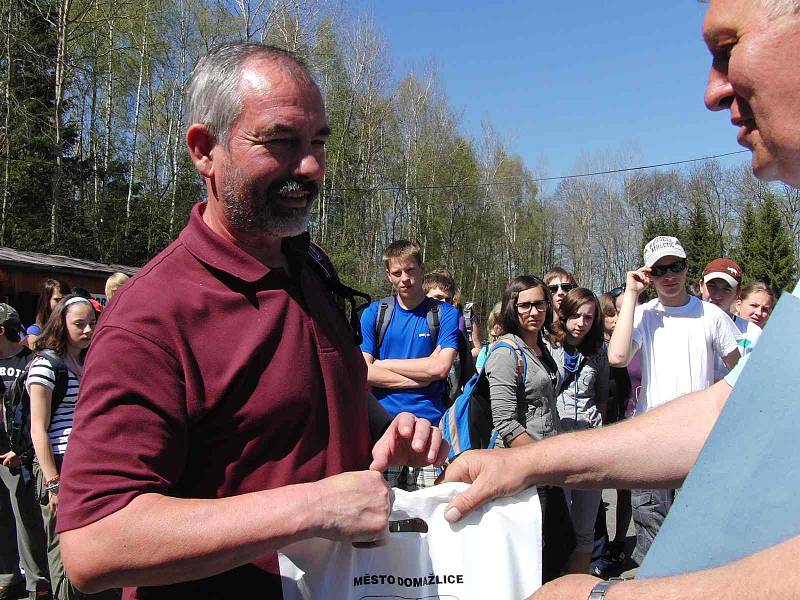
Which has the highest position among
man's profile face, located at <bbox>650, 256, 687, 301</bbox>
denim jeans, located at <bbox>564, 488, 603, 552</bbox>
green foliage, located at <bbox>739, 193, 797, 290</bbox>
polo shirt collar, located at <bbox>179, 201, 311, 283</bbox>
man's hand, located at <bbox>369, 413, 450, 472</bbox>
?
green foliage, located at <bbox>739, 193, 797, 290</bbox>

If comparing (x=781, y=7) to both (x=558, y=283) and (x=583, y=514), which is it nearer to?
(x=583, y=514)

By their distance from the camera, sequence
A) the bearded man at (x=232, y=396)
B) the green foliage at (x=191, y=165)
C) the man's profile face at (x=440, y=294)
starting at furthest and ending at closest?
the green foliage at (x=191, y=165)
the man's profile face at (x=440, y=294)
the bearded man at (x=232, y=396)

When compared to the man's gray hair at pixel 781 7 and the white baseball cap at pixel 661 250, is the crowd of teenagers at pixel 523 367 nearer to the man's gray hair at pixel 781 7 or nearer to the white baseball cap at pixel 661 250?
the white baseball cap at pixel 661 250

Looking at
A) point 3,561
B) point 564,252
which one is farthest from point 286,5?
point 564,252

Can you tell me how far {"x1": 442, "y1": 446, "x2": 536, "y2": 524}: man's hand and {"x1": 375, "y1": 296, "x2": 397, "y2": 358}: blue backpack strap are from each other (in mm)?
3320

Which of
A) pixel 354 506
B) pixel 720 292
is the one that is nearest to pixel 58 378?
pixel 354 506

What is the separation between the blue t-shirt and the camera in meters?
4.84

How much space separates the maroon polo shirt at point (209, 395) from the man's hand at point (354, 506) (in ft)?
0.55

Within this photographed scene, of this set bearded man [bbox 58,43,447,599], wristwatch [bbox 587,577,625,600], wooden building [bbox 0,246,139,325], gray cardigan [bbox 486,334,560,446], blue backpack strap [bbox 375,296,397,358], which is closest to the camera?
wristwatch [bbox 587,577,625,600]

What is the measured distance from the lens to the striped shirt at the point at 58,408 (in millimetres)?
4281

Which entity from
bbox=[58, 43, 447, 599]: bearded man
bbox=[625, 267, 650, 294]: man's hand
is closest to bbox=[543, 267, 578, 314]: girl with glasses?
bbox=[625, 267, 650, 294]: man's hand

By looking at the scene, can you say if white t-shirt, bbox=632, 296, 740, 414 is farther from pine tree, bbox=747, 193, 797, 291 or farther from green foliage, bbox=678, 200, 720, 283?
green foliage, bbox=678, 200, 720, 283

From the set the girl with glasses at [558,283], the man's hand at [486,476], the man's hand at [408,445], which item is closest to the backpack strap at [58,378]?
the man's hand at [408,445]

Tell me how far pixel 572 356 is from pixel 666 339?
0.72m
